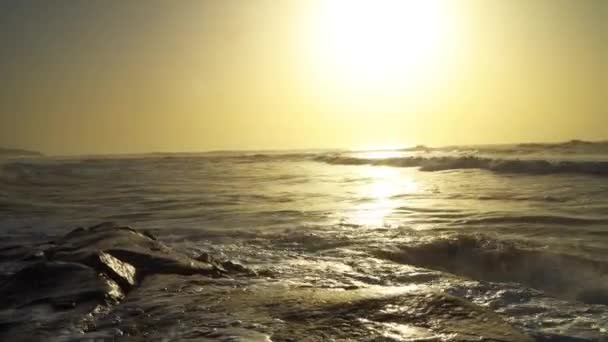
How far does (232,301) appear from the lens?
12.2ft

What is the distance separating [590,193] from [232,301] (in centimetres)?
916

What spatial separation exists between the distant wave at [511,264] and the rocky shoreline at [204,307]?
125 cm

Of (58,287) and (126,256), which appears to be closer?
(58,287)

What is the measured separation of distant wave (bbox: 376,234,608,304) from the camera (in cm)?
440

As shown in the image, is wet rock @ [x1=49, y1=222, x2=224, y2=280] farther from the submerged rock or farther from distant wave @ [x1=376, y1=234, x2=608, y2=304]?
distant wave @ [x1=376, y1=234, x2=608, y2=304]

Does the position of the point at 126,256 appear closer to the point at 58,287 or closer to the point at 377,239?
the point at 58,287

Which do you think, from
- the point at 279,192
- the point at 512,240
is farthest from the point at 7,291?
the point at 279,192

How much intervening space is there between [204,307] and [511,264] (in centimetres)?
305

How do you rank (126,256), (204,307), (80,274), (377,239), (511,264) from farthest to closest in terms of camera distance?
1. (377,239)
2. (511,264)
3. (126,256)
4. (80,274)
5. (204,307)

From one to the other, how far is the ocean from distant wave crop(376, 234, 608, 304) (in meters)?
0.02

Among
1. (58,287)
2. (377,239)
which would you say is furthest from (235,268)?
(377,239)

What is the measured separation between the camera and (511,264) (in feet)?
17.3

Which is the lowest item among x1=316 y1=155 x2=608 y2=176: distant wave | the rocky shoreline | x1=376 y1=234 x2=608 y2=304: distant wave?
x1=376 y1=234 x2=608 y2=304: distant wave

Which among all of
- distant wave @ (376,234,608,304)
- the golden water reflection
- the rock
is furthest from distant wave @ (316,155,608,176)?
the rock
